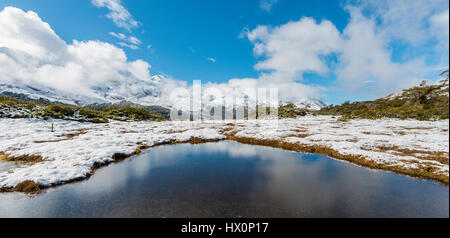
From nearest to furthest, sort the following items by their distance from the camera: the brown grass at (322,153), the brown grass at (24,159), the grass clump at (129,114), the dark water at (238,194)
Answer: the dark water at (238,194)
the brown grass at (322,153)
the brown grass at (24,159)
the grass clump at (129,114)

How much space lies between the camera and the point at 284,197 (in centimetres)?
1154

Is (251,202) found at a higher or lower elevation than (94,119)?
lower

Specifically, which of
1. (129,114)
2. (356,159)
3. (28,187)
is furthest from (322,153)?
(129,114)

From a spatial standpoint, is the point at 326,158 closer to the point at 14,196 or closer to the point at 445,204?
the point at 445,204

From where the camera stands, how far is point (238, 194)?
12031mm

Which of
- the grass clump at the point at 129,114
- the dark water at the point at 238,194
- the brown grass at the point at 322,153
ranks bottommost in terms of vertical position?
the dark water at the point at 238,194

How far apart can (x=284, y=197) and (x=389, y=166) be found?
534 inches

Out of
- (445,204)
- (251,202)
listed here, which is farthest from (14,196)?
(445,204)

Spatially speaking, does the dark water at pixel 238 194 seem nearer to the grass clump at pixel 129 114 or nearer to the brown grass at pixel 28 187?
the brown grass at pixel 28 187

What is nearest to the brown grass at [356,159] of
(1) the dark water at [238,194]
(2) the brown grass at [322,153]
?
(2) the brown grass at [322,153]

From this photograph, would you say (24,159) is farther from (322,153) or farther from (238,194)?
(322,153)

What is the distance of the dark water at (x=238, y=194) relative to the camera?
33.0 ft

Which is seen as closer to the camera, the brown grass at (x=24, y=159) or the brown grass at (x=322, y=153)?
the brown grass at (x=322, y=153)
